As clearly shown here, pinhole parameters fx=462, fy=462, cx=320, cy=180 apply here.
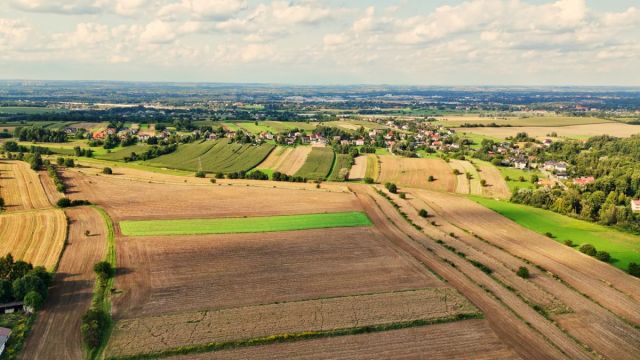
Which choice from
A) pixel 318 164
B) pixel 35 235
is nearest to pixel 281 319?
pixel 35 235

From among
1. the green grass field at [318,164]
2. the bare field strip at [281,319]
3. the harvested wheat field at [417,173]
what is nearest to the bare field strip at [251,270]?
the bare field strip at [281,319]

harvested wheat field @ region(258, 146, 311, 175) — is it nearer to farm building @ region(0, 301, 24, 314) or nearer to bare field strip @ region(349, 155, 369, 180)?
bare field strip @ region(349, 155, 369, 180)

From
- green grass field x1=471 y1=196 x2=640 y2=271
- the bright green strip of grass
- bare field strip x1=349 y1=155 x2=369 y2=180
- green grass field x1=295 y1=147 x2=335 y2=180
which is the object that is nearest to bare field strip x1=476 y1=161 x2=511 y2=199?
green grass field x1=471 y1=196 x2=640 y2=271

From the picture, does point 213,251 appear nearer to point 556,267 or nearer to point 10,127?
point 556,267

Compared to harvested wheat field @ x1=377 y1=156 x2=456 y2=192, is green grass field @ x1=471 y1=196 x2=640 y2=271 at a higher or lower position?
lower

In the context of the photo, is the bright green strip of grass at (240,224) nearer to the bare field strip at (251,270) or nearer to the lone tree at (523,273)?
the bare field strip at (251,270)
